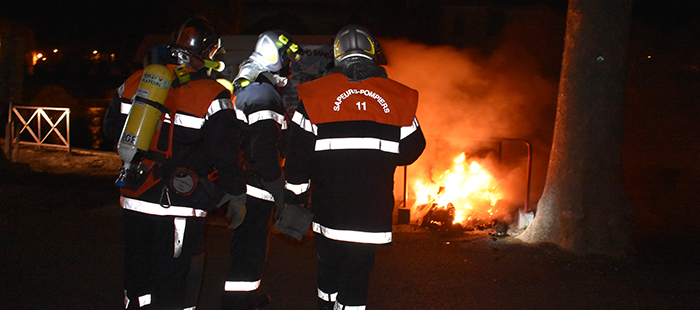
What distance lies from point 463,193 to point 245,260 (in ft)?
15.3

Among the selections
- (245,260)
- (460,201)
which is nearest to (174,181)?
(245,260)

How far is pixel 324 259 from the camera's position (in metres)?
2.87

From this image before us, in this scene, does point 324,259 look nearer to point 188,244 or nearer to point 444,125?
point 188,244

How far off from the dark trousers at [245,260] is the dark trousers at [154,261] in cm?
49

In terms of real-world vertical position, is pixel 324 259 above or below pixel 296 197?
below

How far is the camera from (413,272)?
15.7 ft

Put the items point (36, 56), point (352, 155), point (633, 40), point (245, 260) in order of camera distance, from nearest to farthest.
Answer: point (352, 155)
point (245, 260)
point (633, 40)
point (36, 56)

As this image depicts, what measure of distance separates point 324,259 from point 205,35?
1.63m

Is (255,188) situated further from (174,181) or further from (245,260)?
(174,181)

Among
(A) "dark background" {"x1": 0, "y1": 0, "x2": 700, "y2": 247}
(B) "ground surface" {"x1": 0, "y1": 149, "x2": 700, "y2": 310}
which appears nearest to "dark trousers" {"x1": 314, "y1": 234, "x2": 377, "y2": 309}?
(B) "ground surface" {"x1": 0, "y1": 149, "x2": 700, "y2": 310}

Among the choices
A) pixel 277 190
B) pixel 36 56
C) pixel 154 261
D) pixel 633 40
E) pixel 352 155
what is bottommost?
pixel 154 261

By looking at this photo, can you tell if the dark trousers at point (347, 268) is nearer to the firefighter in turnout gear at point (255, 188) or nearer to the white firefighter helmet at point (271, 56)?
the firefighter in turnout gear at point (255, 188)

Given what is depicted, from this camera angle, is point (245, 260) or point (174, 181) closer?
point (174, 181)

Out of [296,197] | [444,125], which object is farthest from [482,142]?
[296,197]
